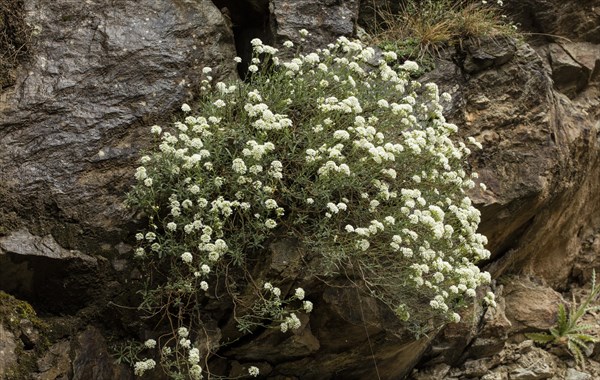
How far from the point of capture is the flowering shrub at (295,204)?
5152 mm

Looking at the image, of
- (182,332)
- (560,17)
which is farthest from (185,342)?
(560,17)

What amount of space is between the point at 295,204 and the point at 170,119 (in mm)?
1360

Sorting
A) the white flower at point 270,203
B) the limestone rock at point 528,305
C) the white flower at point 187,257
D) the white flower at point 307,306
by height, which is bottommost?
the limestone rock at point 528,305

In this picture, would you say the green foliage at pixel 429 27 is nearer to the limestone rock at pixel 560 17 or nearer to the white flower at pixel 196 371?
the limestone rock at pixel 560 17

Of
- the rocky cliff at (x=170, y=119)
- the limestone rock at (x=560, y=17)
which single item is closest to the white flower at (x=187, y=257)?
the rocky cliff at (x=170, y=119)

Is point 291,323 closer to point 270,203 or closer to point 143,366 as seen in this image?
point 270,203

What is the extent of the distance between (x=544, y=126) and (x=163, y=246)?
4296 mm

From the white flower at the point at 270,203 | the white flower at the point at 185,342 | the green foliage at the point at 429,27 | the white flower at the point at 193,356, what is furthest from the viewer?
the green foliage at the point at 429,27

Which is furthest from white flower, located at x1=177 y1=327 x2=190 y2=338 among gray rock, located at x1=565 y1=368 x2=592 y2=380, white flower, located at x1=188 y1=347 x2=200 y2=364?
gray rock, located at x1=565 y1=368 x2=592 y2=380

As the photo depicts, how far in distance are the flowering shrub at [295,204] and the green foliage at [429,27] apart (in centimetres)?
158

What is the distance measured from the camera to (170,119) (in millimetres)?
6000

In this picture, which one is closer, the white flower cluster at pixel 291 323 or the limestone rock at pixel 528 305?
the white flower cluster at pixel 291 323

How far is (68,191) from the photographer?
5445 mm

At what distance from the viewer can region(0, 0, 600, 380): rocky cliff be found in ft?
17.4
